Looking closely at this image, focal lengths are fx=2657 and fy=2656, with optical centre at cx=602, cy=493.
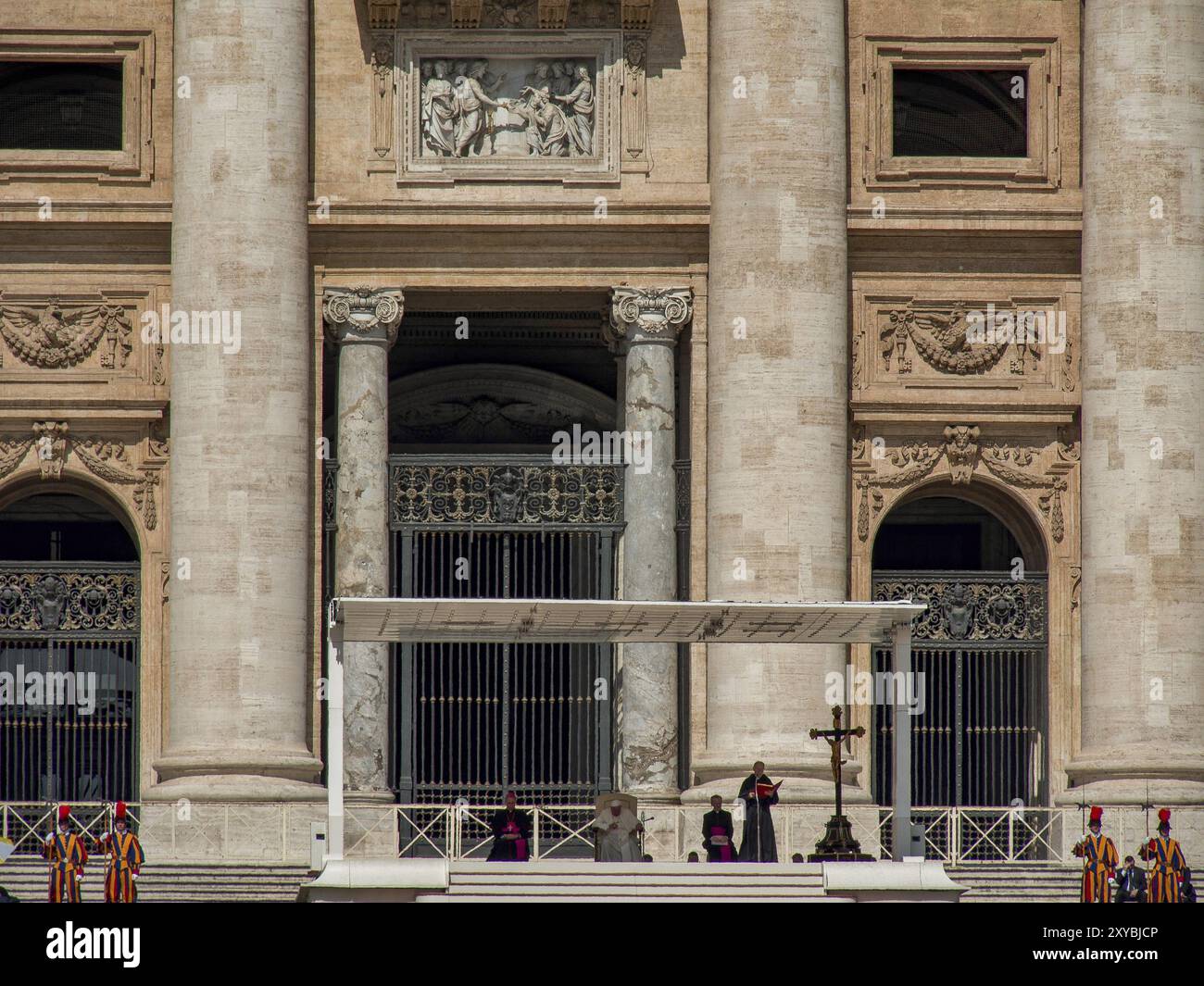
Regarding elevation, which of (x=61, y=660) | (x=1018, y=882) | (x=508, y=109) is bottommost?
(x=1018, y=882)

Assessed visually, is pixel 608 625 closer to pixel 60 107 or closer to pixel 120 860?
pixel 120 860

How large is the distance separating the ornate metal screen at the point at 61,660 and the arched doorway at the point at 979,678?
885 cm

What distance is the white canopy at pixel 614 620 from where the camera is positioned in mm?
24203

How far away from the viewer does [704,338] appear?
30.8m

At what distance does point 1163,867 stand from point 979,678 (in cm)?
678

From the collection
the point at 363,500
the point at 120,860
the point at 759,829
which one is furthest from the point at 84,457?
the point at 759,829

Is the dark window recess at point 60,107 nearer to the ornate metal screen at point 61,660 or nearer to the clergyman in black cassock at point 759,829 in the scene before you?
the ornate metal screen at point 61,660

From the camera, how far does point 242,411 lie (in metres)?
29.6

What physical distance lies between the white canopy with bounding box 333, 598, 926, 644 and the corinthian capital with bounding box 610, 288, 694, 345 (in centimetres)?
544

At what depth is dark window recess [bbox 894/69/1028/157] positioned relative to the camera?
31.8m

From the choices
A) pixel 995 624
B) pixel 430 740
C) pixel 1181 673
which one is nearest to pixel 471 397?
pixel 430 740

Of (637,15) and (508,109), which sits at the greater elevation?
(637,15)

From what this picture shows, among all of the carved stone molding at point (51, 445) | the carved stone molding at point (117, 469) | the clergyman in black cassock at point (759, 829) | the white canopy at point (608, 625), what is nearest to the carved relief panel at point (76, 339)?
the carved stone molding at point (51, 445)

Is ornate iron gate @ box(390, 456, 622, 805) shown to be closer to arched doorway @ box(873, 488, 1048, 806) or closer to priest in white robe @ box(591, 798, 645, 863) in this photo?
arched doorway @ box(873, 488, 1048, 806)
